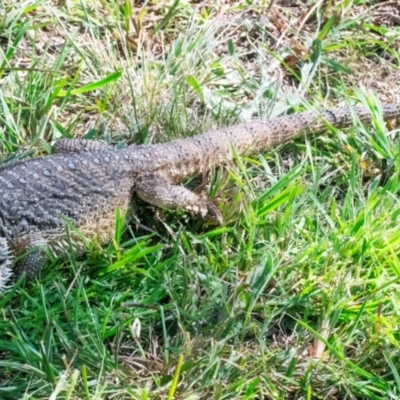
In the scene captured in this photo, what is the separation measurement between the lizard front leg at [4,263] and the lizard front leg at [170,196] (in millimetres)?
→ 745

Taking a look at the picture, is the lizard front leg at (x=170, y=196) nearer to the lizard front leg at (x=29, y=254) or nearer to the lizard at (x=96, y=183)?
the lizard at (x=96, y=183)

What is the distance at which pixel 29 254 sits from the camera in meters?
3.53

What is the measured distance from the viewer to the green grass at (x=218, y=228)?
3.17 m

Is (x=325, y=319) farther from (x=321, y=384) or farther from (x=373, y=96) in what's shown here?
(x=373, y=96)

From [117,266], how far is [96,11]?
6.46 ft

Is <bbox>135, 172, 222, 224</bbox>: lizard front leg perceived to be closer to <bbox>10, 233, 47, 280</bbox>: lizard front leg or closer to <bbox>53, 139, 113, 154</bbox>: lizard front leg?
<bbox>53, 139, 113, 154</bbox>: lizard front leg

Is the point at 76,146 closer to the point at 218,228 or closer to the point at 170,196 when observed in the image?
the point at 170,196

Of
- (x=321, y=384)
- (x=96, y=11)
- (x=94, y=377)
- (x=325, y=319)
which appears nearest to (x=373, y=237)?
(x=325, y=319)

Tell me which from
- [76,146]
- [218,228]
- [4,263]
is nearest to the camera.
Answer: [4,263]

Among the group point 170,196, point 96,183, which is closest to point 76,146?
point 96,183

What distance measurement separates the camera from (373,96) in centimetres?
451

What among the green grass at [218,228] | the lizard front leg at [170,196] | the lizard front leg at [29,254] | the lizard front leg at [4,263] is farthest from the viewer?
the lizard front leg at [170,196]

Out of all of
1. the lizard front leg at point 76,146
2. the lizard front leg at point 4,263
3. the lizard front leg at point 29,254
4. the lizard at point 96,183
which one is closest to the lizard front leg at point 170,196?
the lizard at point 96,183

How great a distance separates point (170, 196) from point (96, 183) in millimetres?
369
